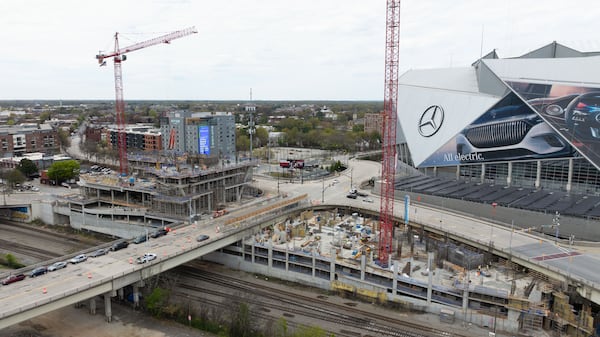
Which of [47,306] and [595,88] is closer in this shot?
[47,306]

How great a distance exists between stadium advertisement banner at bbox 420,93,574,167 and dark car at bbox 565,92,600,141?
2215mm

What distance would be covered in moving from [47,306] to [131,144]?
11264 cm

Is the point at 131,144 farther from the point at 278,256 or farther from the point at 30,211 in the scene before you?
the point at 278,256

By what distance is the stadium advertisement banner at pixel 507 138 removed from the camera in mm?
65000

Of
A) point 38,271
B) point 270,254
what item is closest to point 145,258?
point 38,271

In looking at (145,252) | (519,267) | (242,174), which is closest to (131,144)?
(242,174)

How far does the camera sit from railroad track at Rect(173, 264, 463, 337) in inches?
1479

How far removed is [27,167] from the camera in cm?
9644

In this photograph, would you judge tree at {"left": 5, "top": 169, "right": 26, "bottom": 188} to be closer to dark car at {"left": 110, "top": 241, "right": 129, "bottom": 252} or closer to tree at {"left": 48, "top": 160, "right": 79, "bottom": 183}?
tree at {"left": 48, "top": 160, "right": 79, "bottom": 183}

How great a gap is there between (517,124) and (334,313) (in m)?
45.6

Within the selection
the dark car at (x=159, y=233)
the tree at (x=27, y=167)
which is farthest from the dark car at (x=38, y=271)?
the tree at (x=27, y=167)

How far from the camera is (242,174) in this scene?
72.2 meters

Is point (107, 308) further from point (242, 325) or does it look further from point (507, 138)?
point (507, 138)

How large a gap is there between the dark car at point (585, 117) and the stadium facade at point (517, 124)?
0.12 metres
